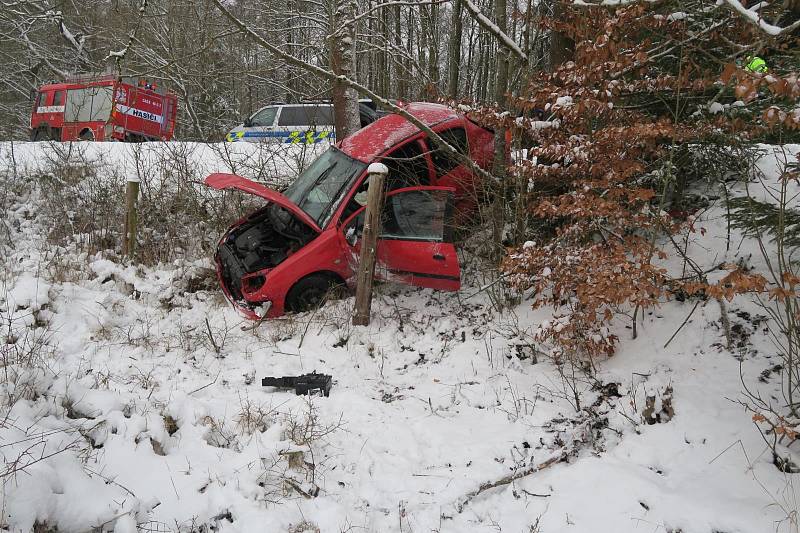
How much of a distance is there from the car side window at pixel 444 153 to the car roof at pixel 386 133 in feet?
0.58

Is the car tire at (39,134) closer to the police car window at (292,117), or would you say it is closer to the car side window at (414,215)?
the police car window at (292,117)

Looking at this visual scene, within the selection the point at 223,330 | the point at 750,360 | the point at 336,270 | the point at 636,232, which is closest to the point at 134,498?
the point at 223,330

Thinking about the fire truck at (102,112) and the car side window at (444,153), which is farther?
the fire truck at (102,112)

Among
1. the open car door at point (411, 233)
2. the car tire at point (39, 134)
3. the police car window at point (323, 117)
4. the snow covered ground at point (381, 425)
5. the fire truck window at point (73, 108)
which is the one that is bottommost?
the snow covered ground at point (381, 425)

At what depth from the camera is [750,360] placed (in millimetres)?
3979

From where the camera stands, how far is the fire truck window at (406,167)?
657 centimetres

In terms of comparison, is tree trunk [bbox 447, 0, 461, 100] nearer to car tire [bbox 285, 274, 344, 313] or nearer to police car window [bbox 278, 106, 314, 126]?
police car window [bbox 278, 106, 314, 126]

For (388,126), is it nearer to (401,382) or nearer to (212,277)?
(212,277)

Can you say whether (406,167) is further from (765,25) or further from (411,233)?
(765,25)

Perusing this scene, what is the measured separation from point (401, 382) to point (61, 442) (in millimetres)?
2733

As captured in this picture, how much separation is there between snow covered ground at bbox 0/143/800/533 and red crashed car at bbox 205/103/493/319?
46 cm

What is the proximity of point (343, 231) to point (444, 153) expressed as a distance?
6.03 ft

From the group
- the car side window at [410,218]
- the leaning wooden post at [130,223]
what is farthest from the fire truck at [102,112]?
the car side window at [410,218]

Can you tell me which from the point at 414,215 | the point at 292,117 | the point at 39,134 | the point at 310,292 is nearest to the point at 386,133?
the point at 414,215
